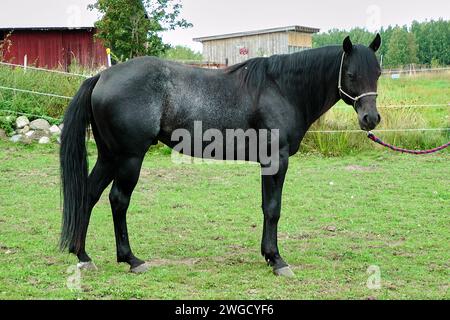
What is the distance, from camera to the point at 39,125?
1239cm

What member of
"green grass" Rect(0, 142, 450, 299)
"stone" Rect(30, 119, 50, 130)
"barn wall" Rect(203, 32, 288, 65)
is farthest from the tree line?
"green grass" Rect(0, 142, 450, 299)

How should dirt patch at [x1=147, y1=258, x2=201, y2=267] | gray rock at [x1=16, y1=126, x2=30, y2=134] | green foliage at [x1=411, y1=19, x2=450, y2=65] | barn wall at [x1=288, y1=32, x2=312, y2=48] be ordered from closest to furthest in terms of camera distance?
1. dirt patch at [x1=147, y1=258, x2=201, y2=267]
2. gray rock at [x1=16, y1=126, x2=30, y2=134]
3. barn wall at [x1=288, y1=32, x2=312, y2=48]
4. green foliage at [x1=411, y1=19, x2=450, y2=65]

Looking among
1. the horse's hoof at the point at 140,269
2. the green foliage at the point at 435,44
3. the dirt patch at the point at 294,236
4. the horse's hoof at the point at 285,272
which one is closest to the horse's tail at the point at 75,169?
the horse's hoof at the point at 140,269

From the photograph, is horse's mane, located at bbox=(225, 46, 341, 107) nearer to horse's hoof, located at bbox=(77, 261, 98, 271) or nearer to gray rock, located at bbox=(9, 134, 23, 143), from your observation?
horse's hoof, located at bbox=(77, 261, 98, 271)

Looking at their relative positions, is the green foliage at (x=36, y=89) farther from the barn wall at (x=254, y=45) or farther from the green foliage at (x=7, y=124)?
the barn wall at (x=254, y=45)

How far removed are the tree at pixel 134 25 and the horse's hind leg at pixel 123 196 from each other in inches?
498

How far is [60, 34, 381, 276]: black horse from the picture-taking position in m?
4.55

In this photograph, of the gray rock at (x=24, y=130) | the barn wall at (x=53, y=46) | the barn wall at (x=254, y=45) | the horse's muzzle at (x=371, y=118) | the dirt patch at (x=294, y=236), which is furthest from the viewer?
the barn wall at (x=254, y=45)

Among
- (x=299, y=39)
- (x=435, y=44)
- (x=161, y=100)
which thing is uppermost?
(x=435, y=44)

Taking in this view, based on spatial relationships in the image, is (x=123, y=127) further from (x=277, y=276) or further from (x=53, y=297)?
(x=277, y=276)

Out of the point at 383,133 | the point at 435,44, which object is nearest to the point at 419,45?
the point at 435,44

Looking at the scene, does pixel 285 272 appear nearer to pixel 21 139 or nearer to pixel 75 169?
pixel 75 169

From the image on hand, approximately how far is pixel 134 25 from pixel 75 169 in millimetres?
12672

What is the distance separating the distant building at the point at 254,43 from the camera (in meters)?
24.4
